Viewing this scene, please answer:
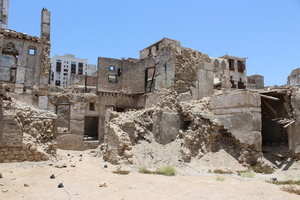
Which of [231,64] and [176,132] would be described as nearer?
[176,132]

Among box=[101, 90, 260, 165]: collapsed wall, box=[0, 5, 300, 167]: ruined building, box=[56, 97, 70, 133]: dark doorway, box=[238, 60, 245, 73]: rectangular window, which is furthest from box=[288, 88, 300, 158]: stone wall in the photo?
box=[238, 60, 245, 73]: rectangular window

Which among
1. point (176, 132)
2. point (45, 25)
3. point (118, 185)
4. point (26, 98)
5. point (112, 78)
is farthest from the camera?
point (45, 25)

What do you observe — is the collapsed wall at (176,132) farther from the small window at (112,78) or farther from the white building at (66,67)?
the white building at (66,67)

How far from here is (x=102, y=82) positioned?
68.9 ft

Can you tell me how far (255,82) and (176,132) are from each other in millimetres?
30290

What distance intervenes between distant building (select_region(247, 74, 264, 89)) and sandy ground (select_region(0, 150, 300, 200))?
3094 cm

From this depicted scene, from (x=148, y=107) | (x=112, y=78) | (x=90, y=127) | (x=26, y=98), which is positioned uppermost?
(x=112, y=78)

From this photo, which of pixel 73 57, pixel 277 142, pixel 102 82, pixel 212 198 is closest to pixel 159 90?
pixel 102 82

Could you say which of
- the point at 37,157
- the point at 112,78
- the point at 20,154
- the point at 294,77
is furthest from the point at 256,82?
the point at 20,154

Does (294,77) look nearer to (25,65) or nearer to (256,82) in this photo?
(256,82)

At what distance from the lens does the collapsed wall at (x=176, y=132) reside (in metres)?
11.9

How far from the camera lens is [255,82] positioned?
4009 centimetres

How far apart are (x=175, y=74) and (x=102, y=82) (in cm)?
746

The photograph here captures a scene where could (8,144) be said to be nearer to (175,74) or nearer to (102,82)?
(175,74)
